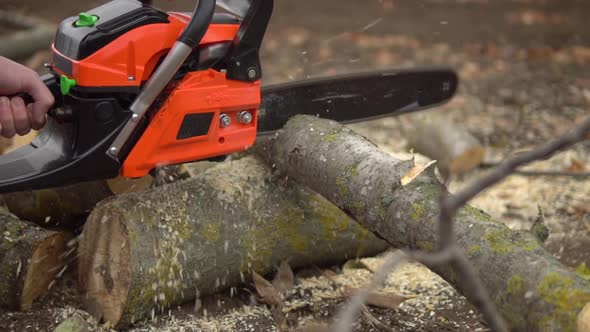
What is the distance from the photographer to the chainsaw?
8.07 ft

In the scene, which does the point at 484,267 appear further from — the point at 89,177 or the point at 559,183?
the point at 559,183

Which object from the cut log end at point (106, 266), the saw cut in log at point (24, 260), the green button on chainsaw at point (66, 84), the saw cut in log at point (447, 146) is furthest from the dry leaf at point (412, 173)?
the saw cut in log at point (447, 146)

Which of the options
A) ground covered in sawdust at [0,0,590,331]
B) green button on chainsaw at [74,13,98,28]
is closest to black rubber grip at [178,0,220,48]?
green button on chainsaw at [74,13,98,28]

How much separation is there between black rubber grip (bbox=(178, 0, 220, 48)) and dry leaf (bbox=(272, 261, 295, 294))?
99 cm

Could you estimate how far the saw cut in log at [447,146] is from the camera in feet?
13.5

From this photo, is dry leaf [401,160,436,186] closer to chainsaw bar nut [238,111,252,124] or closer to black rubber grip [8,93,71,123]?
chainsaw bar nut [238,111,252,124]

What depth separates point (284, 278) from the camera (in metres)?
2.99

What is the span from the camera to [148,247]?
2615 mm

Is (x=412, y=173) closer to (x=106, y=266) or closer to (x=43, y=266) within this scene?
(x=106, y=266)

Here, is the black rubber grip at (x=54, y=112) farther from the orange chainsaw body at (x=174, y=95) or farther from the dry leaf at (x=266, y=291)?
the dry leaf at (x=266, y=291)

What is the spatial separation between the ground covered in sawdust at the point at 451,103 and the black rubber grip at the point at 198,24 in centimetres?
92

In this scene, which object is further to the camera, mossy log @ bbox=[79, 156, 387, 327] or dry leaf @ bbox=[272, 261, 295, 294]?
dry leaf @ bbox=[272, 261, 295, 294]

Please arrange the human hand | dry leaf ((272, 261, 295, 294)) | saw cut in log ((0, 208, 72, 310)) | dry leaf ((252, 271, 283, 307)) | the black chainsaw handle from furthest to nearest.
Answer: dry leaf ((272, 261, 295, 294)) < dry leaf ((252, 271, 283, 307)) < saw cut in log ((0, 208, 72, 310)) < the black chainsaw handle < the human hand

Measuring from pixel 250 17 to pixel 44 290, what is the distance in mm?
1268
